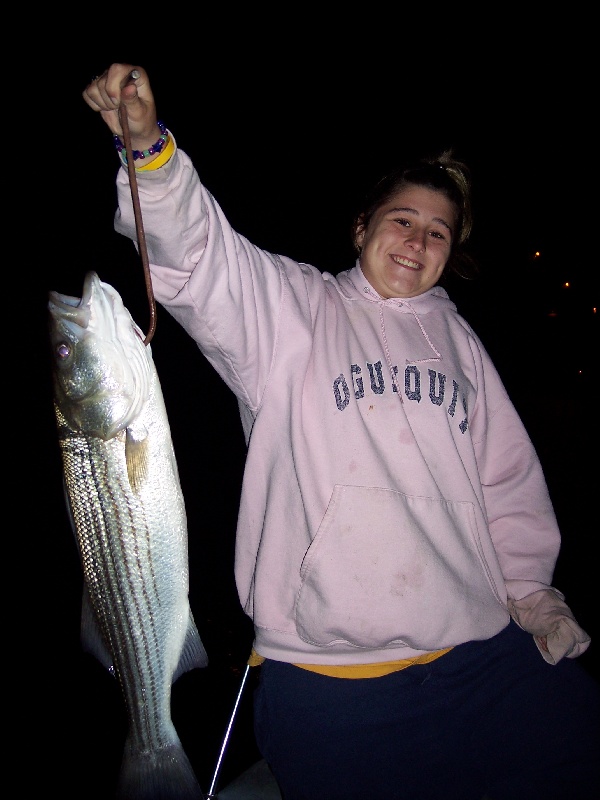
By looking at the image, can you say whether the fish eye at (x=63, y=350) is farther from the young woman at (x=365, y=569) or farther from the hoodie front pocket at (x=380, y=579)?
the hoodie front pocket at (x=380, y=579)

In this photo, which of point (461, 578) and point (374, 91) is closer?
point (461, 578)

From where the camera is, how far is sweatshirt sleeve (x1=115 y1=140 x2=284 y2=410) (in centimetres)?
118

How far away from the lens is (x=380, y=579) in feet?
4.70

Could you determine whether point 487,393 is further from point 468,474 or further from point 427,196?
point 427,196

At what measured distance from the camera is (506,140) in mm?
8156

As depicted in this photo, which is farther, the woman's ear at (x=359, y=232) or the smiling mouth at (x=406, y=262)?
the woman's ear at (x=359, y=232)

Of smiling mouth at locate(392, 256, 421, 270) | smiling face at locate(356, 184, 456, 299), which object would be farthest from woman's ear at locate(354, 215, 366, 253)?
smiling mouth at locate(392, 256, 421, 270)

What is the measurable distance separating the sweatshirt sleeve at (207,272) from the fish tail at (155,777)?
3.59 ft

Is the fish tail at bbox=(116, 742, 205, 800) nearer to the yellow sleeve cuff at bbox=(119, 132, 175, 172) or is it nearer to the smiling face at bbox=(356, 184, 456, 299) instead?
the yellow sleeve cuff at bbox=(119, 132, 175, 172)

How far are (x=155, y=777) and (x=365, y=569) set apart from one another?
832mm

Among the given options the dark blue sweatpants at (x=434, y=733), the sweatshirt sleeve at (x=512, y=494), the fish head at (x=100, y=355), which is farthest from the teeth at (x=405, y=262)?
the dark blue sweatpants at (x=434, y=733)

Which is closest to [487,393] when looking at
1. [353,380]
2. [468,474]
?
[468,474]

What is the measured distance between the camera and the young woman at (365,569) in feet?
4.56

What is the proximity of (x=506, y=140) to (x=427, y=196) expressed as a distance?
7963mm
